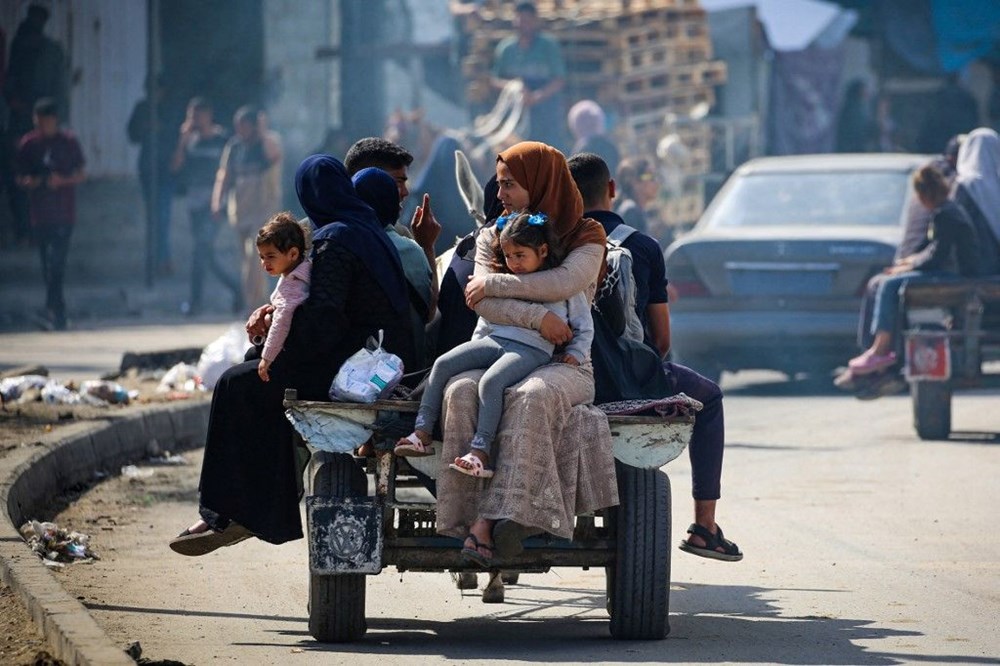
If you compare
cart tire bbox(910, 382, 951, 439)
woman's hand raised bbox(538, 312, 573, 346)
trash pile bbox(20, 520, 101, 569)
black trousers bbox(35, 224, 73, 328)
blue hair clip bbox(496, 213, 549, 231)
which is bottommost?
black trousers bbox(35, 224, 73, 328)

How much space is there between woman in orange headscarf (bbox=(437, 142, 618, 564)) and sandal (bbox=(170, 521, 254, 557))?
0.87 meters

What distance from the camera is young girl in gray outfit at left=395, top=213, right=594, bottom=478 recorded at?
6094mm

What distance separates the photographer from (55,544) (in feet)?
26.5

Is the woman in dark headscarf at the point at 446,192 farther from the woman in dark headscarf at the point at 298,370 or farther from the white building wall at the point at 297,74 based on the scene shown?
the white building wall at the point at 297,74

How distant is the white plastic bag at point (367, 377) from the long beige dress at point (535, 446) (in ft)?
0.86

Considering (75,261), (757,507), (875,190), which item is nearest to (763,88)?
(75,261)

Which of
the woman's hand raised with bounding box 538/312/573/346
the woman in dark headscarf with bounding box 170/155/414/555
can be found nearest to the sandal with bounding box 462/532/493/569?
the woman's hand raised with bounding box 538/312/573/346

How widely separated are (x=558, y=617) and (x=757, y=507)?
9.18 ft

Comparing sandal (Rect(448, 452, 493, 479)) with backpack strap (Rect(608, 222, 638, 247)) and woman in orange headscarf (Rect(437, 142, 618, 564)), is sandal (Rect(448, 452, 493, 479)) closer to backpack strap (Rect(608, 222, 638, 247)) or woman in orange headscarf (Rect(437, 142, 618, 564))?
woman in orange headscarf (Rect(437, 142, 618, 564))

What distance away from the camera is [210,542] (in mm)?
6730

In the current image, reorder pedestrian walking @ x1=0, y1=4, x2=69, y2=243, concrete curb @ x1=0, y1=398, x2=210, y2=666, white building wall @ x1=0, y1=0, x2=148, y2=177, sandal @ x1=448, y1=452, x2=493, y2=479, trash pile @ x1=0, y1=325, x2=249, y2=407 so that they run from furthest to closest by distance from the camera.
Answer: white building wall @ x1=0, y1=0, x2=148, y2=177 < pedestrian walking @ x1=0, y1=4, x2=69, y2=243 < trash pile @ x1=0, y1=325, x2=249, y2=407 < sandal @ x1=448, y1=452, x2=493, y2=479 < concrete curb @ x1=0, y1=398, x2=210, y2=666

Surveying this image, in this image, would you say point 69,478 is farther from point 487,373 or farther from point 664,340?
point 487,373

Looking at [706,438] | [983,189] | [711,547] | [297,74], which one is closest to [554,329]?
[706,438]

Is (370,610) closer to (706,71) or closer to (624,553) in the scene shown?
(624,553)
